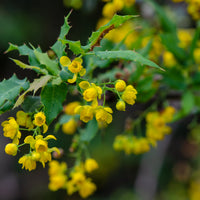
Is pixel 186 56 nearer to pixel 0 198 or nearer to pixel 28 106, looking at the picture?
pixel 28 106

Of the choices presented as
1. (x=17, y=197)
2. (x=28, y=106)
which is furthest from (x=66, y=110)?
(x=17, y=197)

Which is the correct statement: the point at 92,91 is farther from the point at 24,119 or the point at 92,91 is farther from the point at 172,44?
the point at 172,44


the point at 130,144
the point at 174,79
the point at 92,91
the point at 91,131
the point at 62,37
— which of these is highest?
the point at 62,37

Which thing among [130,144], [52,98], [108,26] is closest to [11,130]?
[52,98]

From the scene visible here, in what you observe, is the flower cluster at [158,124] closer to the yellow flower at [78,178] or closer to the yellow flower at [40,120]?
the yellow flower at [78,178]

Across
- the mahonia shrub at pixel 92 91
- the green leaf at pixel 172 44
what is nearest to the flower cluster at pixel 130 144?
the mahonia shrub at pixel 92 91

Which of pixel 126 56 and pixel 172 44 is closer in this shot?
pixel 126 56
